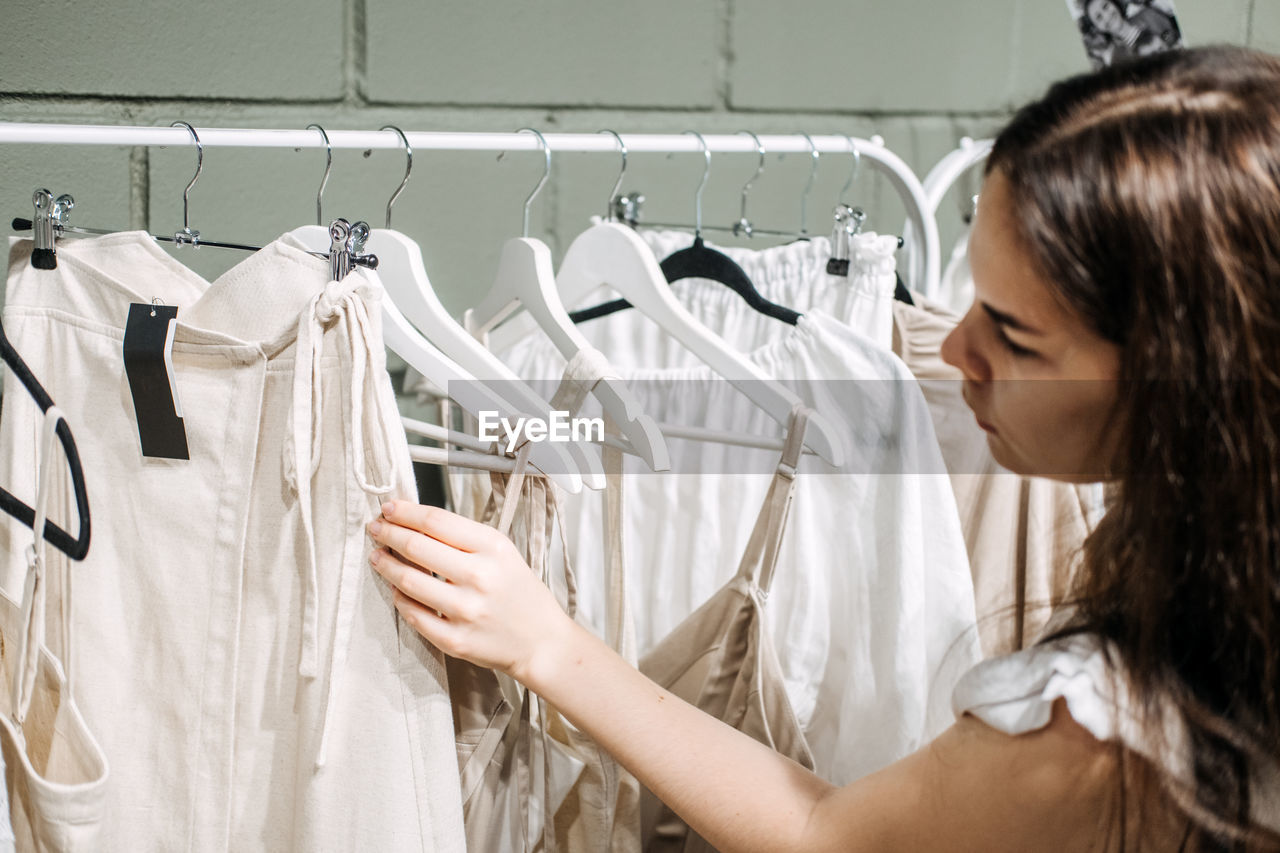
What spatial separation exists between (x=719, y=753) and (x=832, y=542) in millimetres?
279

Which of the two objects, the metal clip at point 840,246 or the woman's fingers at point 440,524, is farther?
the metal clip at point 840,246

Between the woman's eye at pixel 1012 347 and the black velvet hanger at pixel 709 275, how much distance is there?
34 centimetres

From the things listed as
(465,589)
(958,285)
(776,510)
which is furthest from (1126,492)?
(958,285)

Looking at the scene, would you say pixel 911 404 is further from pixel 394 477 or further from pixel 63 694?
pixel 63 694

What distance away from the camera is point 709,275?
1061mm

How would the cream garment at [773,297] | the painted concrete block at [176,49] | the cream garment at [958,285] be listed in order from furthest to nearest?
the cream garment at [958,285]
the cream garment at [773,297]
the painted concrete block at [176,49]

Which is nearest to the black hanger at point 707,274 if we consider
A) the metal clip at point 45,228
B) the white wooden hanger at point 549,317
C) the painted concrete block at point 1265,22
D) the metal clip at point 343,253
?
the white wooden hanger at point 549,317

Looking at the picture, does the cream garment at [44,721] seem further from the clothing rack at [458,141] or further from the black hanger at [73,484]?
the clothing rack at [458,141]

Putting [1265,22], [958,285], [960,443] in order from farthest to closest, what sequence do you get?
[1265,22]
[958,285]
[960,443]

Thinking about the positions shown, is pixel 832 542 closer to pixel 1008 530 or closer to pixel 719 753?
pixel 1008 530

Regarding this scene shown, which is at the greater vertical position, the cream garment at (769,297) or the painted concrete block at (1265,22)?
the painted concrete block at (1265,22)

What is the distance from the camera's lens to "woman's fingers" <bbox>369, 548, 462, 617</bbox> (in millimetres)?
652

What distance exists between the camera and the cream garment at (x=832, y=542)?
0.89 meters

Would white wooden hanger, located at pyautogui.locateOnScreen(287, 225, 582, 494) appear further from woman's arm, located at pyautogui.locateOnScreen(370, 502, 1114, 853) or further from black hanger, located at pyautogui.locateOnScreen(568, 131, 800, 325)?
black hanger, located at pyautogui.locateOnScreen(568, 131, 800, 325)
